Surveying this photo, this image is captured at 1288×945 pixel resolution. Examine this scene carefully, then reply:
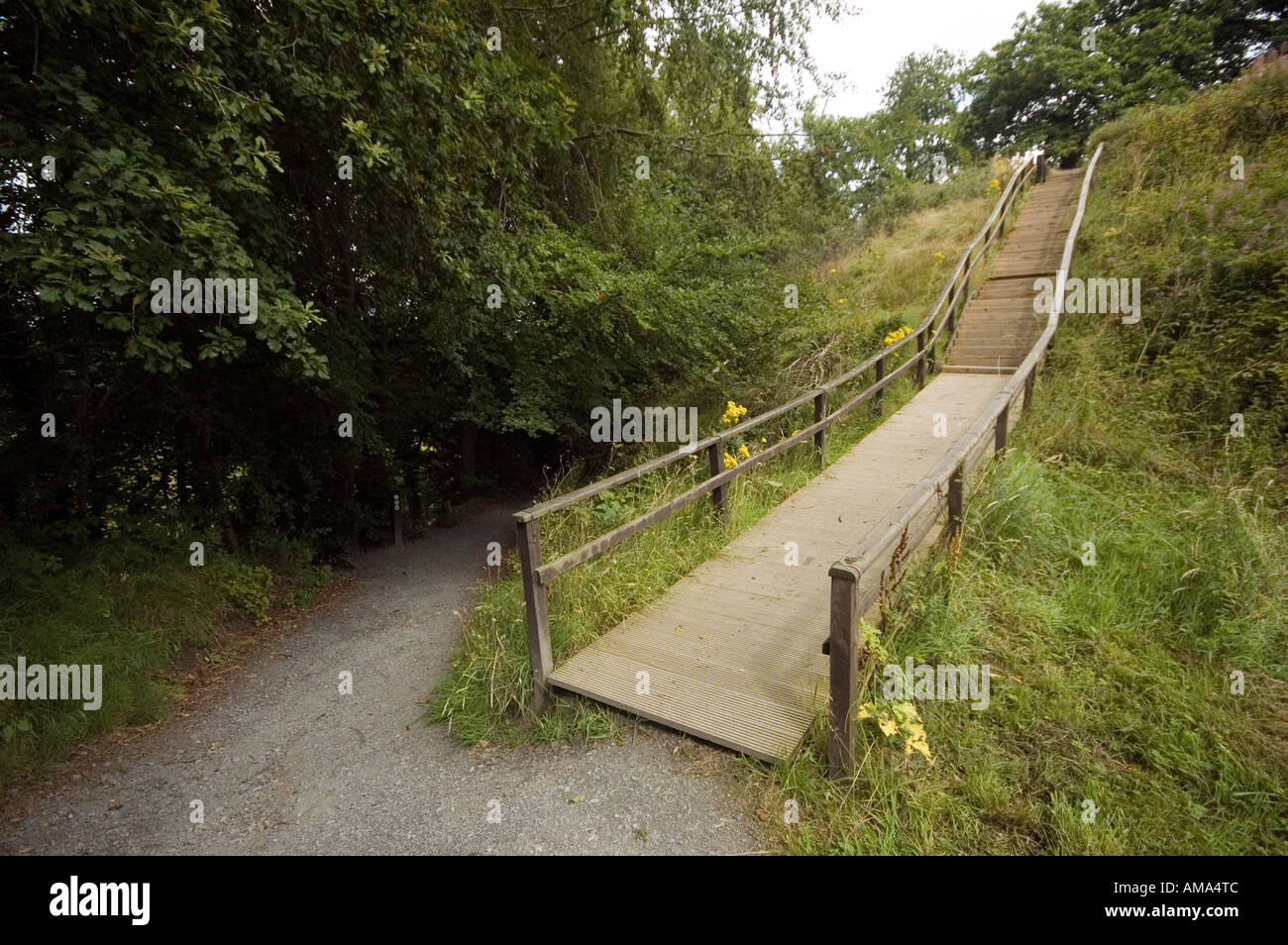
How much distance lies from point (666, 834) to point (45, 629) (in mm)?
4491

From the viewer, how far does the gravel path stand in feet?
9.17

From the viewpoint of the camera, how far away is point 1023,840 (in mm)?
2492

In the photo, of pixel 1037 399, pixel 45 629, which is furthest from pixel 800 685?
pixel 1037 399

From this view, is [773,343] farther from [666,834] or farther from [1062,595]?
[666,834]

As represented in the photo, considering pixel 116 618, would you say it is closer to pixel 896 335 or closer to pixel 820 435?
pixel 820 435

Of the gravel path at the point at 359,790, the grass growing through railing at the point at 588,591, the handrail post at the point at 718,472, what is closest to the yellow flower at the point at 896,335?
the grass growing through railing at the point at 588,591

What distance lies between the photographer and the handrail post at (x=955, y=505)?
162 inches

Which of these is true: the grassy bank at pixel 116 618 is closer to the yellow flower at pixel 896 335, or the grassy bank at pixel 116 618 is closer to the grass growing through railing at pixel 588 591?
the grass growing through railing at pixel 588 591

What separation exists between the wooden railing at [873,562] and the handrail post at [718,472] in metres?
1.58

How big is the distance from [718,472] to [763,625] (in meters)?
1.74

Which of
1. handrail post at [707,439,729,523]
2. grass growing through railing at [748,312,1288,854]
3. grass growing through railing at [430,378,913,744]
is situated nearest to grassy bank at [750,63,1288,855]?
grass growing through railing at [748,312,1288,854]

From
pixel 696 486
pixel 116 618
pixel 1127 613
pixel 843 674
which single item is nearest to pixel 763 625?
pixel 843 674

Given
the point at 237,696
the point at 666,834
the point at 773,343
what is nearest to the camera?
the point at 666,834
